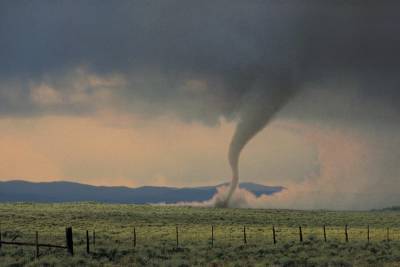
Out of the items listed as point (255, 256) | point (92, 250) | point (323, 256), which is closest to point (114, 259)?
point (92, 250)

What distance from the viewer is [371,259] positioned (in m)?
37.4

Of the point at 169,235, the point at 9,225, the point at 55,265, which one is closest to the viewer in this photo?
the point at 55,265

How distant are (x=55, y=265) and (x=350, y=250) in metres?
21.1

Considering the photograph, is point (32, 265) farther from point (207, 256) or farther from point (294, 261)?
point (294, 261)

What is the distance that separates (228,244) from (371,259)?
12.7 metres

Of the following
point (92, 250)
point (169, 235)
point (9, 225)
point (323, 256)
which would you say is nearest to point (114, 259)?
point (92, 250)

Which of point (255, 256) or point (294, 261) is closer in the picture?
point (294, 261)

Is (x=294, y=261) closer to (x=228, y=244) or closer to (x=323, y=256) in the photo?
(x=323, y=256)

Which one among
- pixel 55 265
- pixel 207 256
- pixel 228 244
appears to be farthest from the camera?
pixel 228 244

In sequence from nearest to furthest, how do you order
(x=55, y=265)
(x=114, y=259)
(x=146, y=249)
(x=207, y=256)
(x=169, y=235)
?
(x=55, y=265), (x=114, y=259), (x=207, y=256), (x=146, y=249), (x=169, y=235)

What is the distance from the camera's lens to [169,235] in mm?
60469

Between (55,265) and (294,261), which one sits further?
(294,261)

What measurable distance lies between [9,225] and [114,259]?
1620 inches

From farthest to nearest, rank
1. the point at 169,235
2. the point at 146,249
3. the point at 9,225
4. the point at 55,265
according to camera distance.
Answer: the point at 9,225
the point at 169,235
the point at 146,249
the point at 55,265
